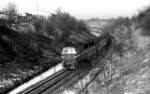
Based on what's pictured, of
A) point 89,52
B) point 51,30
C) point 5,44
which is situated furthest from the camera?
point 51,30

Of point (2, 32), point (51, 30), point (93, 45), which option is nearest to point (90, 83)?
point (93, 45)

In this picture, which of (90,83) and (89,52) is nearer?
(90,83)

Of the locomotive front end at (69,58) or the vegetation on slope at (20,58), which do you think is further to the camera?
the locomotive front end at (69,58)

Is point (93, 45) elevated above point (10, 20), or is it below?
below

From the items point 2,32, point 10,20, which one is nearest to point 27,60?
point 2,32

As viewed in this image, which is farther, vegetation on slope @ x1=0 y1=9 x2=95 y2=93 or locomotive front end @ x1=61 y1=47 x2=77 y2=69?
locomotive front end @ x1=61 y1=47 x2=77 y2=69

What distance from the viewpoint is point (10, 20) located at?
4094 cm

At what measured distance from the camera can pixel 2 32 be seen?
33.9 meters

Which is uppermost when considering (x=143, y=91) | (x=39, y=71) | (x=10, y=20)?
(x=10, y=20)

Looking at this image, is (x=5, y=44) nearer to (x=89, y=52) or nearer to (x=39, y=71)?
(x=39, y=71)

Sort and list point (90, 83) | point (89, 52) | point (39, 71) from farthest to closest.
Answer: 1. point (89, 52)
2. point (39, 71)
3. point (90, 83)

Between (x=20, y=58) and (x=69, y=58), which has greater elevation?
(x=69, y=58)

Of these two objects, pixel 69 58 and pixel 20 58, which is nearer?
pixel 69 58

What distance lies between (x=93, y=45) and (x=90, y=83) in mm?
16487
